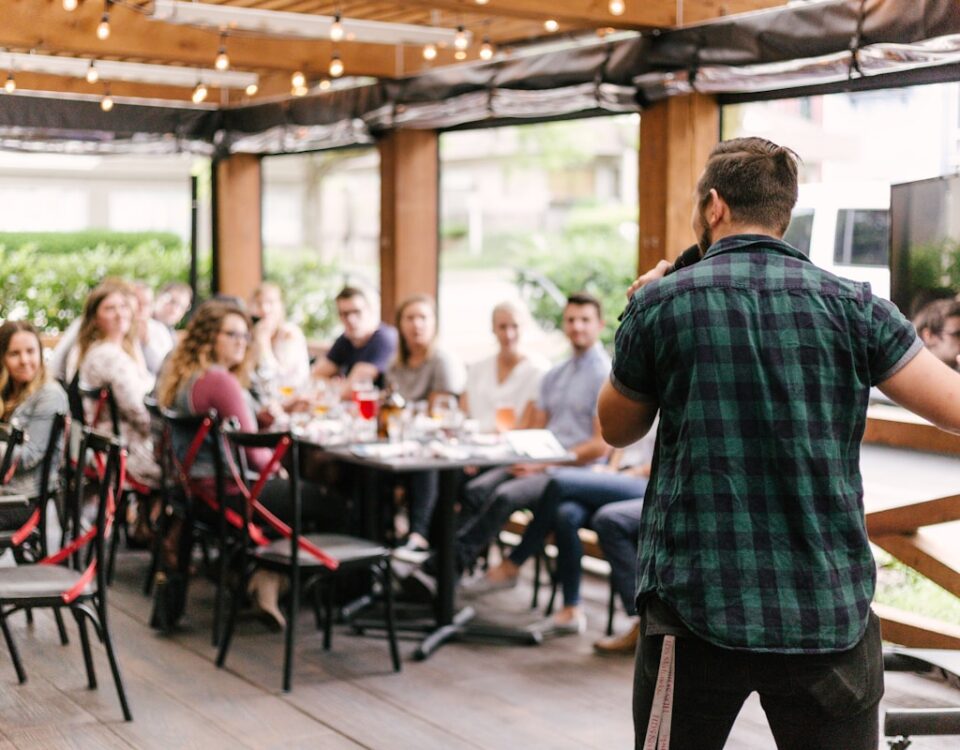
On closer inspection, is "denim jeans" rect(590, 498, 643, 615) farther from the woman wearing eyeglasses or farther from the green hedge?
the green hedge

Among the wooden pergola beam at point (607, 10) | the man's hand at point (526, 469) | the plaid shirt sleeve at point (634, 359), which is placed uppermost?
the wooden pergola beam at point (607, 10)

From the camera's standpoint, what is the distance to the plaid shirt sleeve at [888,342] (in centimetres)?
195

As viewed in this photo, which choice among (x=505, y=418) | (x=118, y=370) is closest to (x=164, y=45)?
(x=118, y=370)

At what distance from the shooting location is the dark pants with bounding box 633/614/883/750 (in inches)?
76.3

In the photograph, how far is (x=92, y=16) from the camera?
736cm

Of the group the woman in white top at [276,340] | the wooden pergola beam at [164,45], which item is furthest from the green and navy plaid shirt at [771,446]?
the wooden pergola beam at [164,45]

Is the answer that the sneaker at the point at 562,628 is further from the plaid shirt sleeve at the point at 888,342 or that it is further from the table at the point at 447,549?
the plaid shirt sleeve at the point at 888,342

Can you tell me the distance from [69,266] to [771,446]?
8.78m

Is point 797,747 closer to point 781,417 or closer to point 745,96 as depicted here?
point 781,417

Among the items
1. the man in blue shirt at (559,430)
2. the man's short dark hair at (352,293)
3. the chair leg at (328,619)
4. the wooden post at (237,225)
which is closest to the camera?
the chair leg at (328,619)

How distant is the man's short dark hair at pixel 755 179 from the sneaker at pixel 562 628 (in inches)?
139

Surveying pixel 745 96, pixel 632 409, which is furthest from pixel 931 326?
pixel 632 409

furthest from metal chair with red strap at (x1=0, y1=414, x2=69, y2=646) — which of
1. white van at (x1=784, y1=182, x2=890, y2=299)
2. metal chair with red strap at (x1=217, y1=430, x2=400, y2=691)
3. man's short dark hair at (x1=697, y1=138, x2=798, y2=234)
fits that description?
man's short dark hair at (x1=697, y1=138, x2=798, y2=234)

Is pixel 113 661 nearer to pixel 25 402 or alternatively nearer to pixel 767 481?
pixel 25 402
